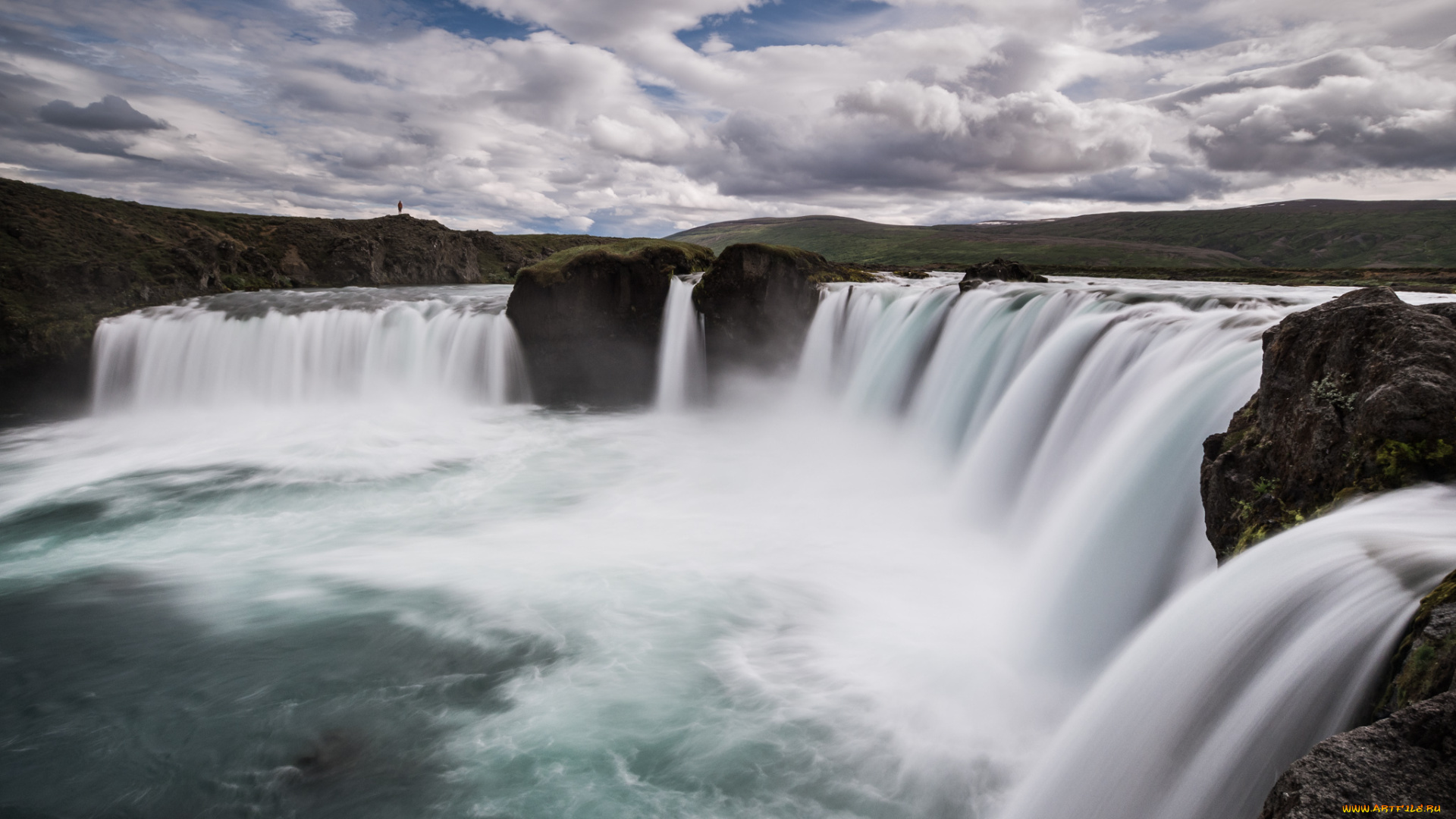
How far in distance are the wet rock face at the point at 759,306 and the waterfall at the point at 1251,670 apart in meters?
18.2

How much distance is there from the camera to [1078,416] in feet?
36.7

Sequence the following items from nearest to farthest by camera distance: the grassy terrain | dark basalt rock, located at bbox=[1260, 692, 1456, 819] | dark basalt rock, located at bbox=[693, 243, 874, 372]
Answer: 1. dark basalt rock, located at bbox=[1260, 692, 1456, 819]
2. dark basalt rock, located at bbox=[693, 243, 874, 372]
3. the grassy terrain

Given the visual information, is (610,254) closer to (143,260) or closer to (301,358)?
(301,358)

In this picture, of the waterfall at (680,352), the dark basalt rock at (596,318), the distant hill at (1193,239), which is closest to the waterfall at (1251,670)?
the waterfall at (680,352)

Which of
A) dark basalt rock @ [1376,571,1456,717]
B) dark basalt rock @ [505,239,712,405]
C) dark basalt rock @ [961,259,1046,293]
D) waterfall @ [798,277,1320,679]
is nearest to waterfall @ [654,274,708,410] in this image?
dark basalt rock @ [505,239,712,405]

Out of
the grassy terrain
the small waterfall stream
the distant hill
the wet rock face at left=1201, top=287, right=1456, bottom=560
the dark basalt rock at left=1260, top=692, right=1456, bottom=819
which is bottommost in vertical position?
the small waterfall stream

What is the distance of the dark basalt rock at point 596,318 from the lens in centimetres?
2338

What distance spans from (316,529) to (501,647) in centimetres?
647

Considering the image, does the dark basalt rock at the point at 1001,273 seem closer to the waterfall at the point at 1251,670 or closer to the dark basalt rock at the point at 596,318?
the dark basalt rock at the point at 596,318

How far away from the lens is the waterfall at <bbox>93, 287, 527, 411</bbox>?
76.9 ft

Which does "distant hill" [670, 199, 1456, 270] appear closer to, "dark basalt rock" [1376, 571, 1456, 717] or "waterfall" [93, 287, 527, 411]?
"waterfall" [93, 287, 527, 411]

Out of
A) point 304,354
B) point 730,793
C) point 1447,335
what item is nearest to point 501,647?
point 730,793

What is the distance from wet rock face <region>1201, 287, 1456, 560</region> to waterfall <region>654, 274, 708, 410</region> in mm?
17961

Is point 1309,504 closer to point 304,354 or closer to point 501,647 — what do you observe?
point 501,647
